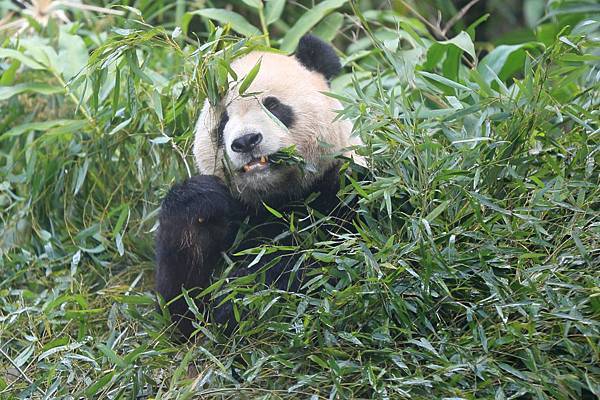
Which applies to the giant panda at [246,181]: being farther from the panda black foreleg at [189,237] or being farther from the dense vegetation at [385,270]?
the dense vegetation at [385,270]

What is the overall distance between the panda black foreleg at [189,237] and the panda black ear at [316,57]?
2.52ft

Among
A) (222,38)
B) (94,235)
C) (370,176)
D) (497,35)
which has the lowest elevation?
(497,35)

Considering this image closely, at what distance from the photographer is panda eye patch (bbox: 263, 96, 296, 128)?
154 inches

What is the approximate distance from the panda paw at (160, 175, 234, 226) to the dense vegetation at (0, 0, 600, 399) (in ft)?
0.96

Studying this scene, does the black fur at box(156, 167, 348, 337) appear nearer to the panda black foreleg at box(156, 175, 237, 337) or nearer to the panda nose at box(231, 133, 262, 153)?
the panda black foreleg at box(156, 175, 237, 337)

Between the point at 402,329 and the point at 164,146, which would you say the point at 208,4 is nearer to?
the point at 164,146

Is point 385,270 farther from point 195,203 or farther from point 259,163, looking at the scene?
point 195,203

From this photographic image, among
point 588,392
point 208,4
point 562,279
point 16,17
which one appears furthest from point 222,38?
point 16,17

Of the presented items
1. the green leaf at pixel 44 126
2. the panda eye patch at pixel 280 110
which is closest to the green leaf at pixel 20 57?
the green leaf at pixel 44 126

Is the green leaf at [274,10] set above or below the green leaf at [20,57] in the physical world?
above

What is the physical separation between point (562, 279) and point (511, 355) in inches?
12.3

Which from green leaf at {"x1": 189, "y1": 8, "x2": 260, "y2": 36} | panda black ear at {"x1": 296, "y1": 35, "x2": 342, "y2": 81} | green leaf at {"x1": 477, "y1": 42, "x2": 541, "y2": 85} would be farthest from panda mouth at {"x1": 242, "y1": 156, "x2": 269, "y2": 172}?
green leaf at {"x1": 477, "y1": 42, "x2": 541, "y2": 85}

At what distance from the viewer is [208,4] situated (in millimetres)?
6500

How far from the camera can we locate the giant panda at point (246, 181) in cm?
370
